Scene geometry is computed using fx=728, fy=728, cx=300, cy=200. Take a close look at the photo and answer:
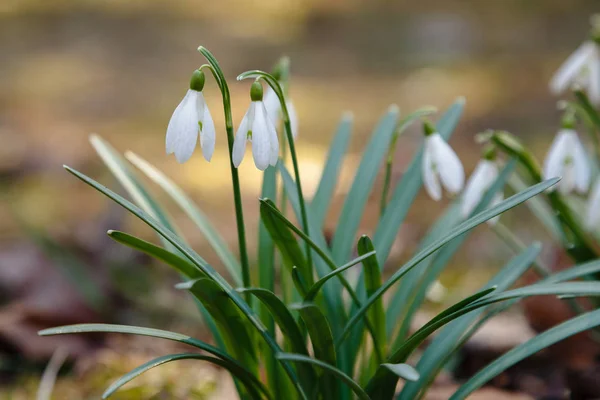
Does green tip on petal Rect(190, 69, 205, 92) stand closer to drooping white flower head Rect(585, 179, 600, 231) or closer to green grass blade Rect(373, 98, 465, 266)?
green grass blade Rect(373, 98, 465, 266)

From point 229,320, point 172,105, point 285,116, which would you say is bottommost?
point 229,320

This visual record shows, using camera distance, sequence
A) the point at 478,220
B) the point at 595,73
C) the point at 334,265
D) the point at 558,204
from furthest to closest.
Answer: the point at 595,73 → the point at 558,204 → the point at 334,265 → the point at 478,220

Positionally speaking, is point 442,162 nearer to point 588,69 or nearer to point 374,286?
point 374,286

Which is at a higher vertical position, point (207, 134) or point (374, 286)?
point (207, 134)

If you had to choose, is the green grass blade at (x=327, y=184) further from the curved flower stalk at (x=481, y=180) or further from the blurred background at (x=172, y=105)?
the blurred background at (x=172, y=105)

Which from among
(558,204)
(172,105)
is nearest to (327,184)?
(558,204)

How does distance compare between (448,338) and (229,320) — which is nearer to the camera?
(229,320)

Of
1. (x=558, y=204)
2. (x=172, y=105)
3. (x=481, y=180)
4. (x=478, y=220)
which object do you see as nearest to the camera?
(x=478, y=220)

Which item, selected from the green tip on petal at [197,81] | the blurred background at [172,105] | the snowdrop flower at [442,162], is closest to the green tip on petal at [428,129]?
the snowdrop flower at [442,162]
